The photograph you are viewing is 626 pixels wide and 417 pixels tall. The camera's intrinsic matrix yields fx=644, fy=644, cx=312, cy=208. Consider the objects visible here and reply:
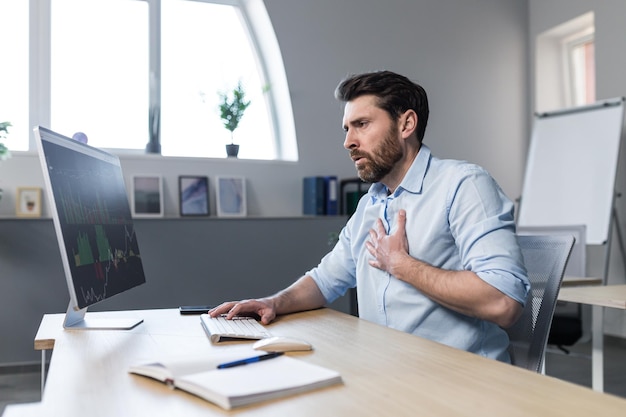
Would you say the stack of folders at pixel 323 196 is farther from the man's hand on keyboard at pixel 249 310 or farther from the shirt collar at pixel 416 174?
the man's hand on keyboard at pixel 249 310

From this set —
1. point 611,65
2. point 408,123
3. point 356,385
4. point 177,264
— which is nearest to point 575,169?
point 611,65

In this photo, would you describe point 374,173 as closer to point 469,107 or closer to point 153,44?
point 153,44

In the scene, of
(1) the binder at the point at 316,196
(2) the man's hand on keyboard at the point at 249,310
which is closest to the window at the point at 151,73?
(1) the binder at the point at 316,196

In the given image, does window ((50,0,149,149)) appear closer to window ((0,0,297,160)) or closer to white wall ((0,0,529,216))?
window ((0,0,297,160))

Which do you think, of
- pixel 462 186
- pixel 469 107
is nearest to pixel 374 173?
pixel 462 186

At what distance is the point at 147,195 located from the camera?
4125mm

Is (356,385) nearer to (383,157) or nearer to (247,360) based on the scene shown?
(247,360)

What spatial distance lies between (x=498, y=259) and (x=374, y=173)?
0.47 metres

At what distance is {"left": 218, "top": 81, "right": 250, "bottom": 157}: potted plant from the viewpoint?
437 cm

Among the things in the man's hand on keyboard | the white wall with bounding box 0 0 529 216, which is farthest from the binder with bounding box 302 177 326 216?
the man's hand on keyboard

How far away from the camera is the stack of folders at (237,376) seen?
2.78ft

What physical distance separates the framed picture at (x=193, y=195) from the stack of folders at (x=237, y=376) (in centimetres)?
320

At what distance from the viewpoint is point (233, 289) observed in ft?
13.2

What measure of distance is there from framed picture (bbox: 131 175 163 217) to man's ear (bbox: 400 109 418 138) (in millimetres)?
2657
